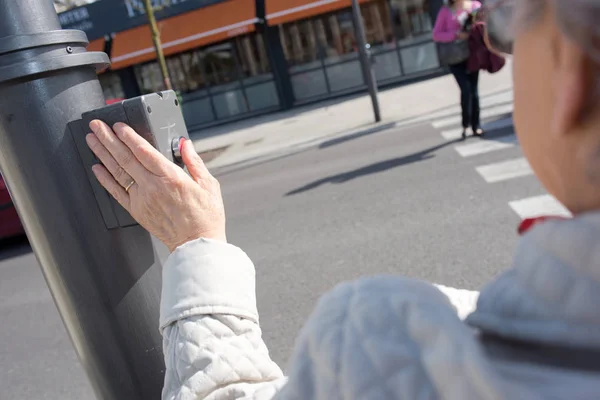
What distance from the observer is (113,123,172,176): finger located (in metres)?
1.33

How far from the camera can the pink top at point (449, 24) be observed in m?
7.26

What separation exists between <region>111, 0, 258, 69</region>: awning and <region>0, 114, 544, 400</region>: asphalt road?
8.72 m

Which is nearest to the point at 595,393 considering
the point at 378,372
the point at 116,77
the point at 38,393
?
the point at 378,372

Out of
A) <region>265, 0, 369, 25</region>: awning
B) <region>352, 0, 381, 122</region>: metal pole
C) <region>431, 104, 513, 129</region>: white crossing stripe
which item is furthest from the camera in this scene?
<region>265, 0, 369, 25</region>: awning

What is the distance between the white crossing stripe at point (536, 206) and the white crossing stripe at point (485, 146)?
198cm

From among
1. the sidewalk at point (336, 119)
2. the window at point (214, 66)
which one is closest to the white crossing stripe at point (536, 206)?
the sidewalk at point (336, 119)

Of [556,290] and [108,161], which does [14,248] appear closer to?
[108,161]

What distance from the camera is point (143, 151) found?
1.33m

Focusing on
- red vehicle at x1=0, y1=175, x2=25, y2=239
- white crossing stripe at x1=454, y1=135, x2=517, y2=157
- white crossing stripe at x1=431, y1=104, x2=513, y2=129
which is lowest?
white crossing stripe at x1=431, y1=104, x2=513, y2=129

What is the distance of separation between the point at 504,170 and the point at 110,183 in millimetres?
5670

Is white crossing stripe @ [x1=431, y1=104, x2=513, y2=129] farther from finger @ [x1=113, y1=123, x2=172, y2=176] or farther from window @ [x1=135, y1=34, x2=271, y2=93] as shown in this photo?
finger @ [x1=113, y1=123, x2=172, y2=176]

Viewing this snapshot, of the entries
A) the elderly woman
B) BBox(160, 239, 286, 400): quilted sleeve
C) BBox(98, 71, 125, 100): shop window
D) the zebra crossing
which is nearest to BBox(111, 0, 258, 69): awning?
BBox(98, 71, 125, 100): shop window

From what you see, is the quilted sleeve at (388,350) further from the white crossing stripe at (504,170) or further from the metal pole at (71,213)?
the white crossing stripe at (504,170)

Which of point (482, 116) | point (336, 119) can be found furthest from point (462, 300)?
point (336, 119)
